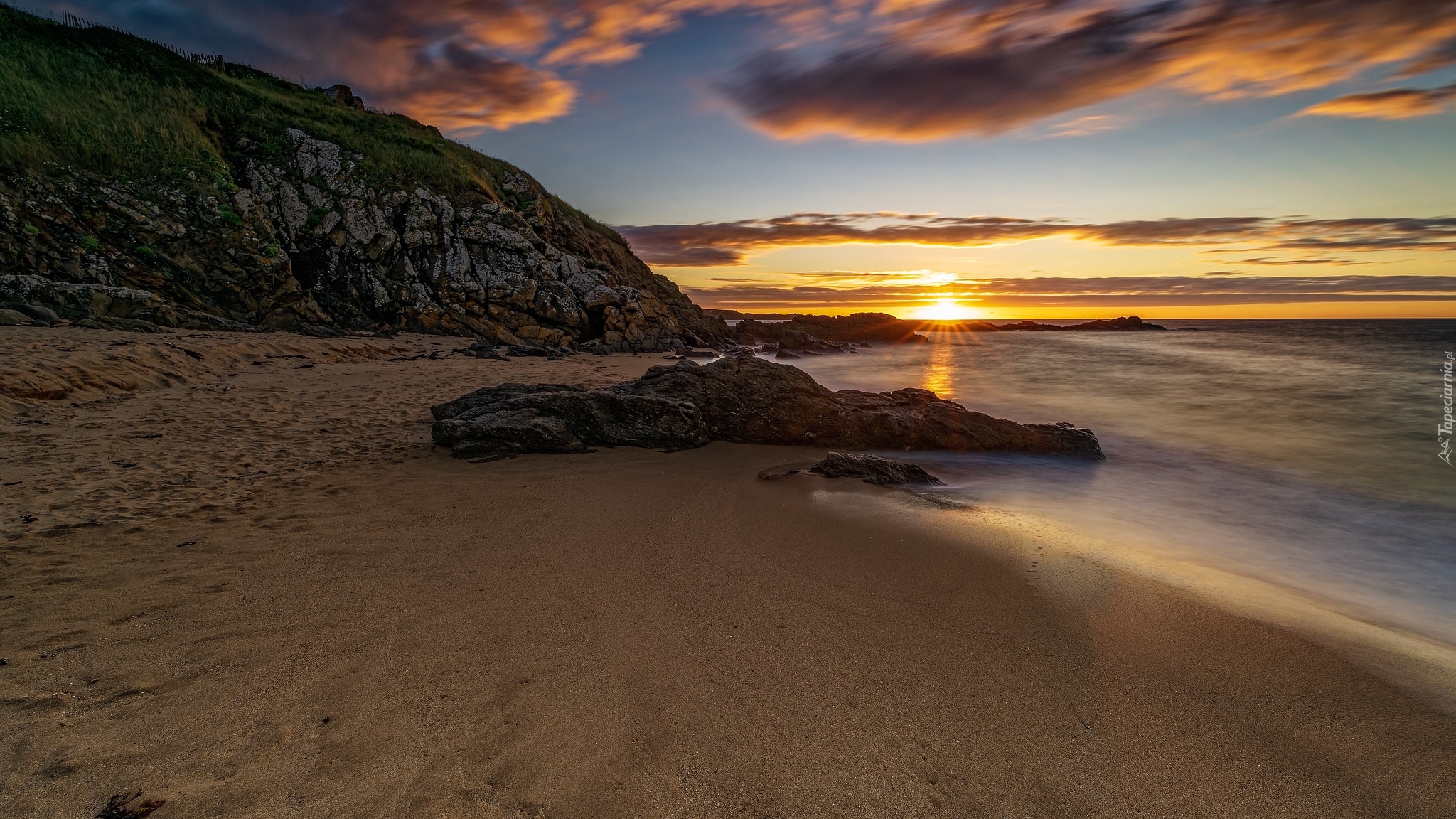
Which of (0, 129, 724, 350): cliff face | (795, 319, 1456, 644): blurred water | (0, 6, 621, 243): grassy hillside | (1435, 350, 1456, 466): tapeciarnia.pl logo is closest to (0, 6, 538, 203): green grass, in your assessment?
(0, 6, 621, 243): grassy hillside

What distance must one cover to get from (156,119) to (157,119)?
0.23ft

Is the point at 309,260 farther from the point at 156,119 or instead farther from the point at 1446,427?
the point at 1446,427

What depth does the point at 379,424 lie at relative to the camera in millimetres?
7457

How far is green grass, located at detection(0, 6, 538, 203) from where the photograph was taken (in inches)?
627

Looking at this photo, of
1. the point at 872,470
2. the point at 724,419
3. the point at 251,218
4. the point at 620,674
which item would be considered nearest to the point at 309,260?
the point at 251,218

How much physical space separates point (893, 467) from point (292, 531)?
532 centimetres

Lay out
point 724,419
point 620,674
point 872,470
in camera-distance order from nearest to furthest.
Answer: point 620,674, point 872,470, point 724,419

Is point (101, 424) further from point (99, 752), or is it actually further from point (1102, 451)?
point (1102, 451)

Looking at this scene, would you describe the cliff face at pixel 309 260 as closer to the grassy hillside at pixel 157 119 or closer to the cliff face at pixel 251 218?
the cliff face at pixel 251 218

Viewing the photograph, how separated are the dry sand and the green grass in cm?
1840

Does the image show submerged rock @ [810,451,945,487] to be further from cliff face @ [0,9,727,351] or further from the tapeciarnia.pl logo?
cliff face @ [0,9,727,351]

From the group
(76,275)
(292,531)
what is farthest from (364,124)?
(292,531)

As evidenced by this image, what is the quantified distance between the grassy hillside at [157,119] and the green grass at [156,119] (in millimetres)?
36

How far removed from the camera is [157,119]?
60.3 ft
